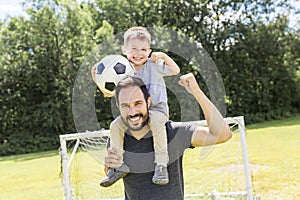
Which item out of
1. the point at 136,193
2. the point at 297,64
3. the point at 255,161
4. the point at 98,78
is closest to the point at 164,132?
the point at 136,193

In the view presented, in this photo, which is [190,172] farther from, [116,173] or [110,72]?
[116,173]

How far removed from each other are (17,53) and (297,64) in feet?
42.8

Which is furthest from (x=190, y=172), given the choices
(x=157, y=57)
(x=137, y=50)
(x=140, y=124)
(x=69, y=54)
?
(x=69, y=54)

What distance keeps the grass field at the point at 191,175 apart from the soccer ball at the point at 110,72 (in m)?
3.40

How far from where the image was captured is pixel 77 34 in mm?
18656

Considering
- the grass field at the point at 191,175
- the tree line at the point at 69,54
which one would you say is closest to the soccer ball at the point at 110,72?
the grass field at the point at 191,175

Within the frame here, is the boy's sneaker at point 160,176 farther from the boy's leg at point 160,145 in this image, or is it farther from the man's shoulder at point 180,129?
the man's shoulder at point 180,129

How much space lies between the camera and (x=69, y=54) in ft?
61.2

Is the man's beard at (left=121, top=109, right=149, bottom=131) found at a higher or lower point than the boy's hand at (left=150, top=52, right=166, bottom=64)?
lower

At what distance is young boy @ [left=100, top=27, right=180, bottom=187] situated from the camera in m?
2.15

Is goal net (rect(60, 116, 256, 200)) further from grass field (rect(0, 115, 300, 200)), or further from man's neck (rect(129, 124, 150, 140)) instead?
man's neck (rect(129, 124, 150, 140))

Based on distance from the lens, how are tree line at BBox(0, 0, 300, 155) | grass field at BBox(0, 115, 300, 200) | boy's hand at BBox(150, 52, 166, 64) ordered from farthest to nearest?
tree line at BBox(0, 0, 300, 155) < grass field at BBox(0, 115, 300, 200) < boy's hand at BBox(150, 52, 166, 64)

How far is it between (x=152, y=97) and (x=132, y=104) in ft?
1.44

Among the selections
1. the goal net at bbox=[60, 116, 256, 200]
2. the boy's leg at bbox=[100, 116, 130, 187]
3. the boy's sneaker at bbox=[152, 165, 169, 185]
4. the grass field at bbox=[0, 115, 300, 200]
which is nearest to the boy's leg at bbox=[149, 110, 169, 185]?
the boy's sneaker at bbox=[152, 165, 169, 185]
